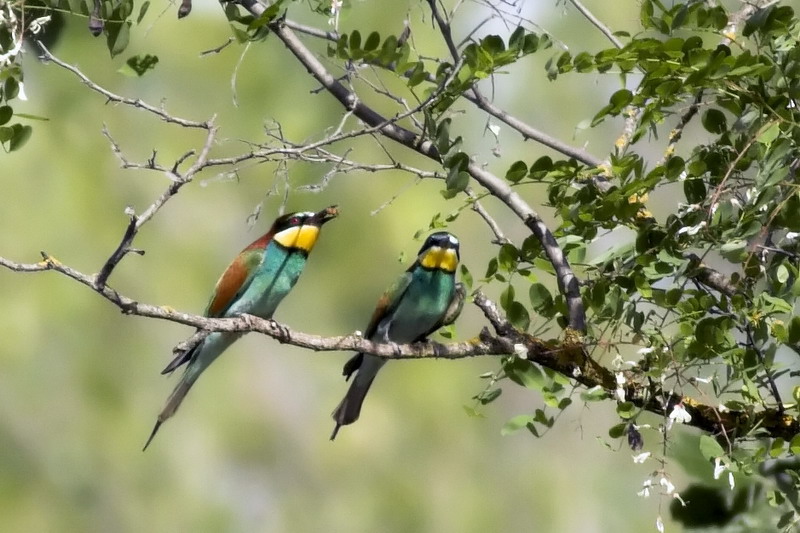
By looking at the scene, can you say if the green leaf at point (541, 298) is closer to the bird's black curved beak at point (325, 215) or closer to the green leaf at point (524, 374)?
the green leaf at point (524, 374)

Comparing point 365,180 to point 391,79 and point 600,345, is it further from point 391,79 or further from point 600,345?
point 600,345

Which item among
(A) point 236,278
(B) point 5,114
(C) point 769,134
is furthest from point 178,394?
(C) point 769,134

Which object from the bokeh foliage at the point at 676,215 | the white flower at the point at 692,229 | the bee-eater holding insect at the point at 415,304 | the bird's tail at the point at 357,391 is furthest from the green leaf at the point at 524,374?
the bird's tail at the point at 357,391

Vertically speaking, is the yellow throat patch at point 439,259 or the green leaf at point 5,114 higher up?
the yellow throat patch at point 439,259

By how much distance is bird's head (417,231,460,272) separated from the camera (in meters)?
2.05

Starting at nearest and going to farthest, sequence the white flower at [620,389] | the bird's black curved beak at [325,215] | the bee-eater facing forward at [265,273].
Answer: the white flower at [620,389]
the bird's black curved beak at [325,215]
the bee-eater facing forward at [265,273]

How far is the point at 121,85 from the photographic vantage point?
3.02 meters

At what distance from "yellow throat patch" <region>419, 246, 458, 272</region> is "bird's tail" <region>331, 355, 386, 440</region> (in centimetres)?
24

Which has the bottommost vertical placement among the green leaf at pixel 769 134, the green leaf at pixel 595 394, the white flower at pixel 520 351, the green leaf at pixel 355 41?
the green leaf at pixel 595 394

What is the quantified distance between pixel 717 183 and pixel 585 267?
11.8 inches

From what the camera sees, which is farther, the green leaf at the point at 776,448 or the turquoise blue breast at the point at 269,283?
the turquoise blue breast at the point at 269,283

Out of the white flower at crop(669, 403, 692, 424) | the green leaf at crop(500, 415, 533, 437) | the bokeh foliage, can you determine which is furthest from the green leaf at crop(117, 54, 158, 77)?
the white flower at crop(669, 403, 692, 424)

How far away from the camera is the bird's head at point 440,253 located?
2.05 meters

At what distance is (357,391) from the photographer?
6.89 ft
